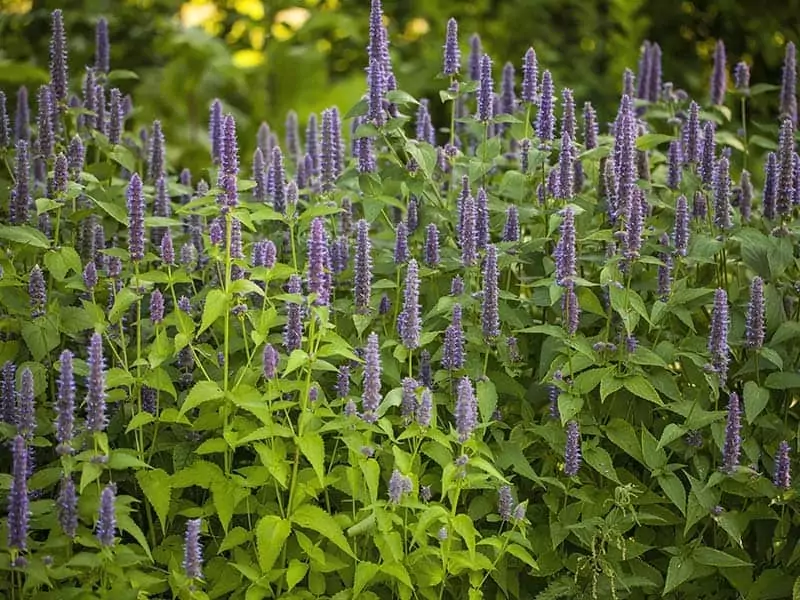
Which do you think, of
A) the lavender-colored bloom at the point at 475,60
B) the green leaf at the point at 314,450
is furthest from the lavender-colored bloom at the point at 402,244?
the lavender-colored bloom at the point at 475,60

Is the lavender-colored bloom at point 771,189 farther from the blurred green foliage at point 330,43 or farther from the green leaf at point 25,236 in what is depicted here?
the blurred green foliage at point 330,43

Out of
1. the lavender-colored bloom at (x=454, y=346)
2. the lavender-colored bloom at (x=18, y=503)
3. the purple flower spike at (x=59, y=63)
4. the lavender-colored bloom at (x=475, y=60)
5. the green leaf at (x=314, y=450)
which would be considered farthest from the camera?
the lavender-colored bloom at (x=475, y=60)

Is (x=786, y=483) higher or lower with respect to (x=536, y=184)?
lower

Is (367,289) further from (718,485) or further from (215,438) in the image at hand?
(718,485)

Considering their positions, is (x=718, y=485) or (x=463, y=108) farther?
(x=463, y=108)

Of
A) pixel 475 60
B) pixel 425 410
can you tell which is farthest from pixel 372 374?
pixel 475 60

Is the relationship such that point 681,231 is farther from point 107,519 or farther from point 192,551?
point 107,519

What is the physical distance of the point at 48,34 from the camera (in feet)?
24.6

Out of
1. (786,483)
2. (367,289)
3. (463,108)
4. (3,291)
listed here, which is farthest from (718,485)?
(3,291)

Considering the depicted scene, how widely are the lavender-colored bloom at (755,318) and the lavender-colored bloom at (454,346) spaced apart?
2.56 feet

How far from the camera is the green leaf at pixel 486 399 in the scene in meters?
3.07

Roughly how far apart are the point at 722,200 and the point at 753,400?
1.88 ft

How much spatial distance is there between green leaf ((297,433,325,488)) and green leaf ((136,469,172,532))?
1.16ft

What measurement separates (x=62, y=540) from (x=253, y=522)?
1.84 ft
